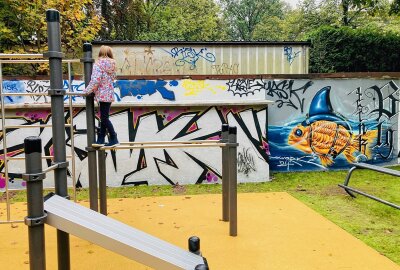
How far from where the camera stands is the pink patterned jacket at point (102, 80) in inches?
174

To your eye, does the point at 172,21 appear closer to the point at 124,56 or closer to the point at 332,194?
the point at 124,56

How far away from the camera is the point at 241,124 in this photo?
26.4 ft

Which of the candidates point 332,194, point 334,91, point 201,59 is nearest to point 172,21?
point 201,59

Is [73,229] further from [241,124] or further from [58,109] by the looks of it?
[241,124]

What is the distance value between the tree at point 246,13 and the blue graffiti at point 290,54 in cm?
3777

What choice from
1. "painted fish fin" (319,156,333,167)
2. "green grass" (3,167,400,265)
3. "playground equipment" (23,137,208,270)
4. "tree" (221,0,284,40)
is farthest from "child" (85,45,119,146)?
"tree" (221,0,284,40)

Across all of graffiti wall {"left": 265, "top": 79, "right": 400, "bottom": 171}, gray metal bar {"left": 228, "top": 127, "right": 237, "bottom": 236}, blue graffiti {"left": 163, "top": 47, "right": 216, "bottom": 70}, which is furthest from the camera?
blue graffiti {"left": 163, "top": 47, "right": 216, "bottom": 70}

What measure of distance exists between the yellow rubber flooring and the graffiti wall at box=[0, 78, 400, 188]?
1.64 meters

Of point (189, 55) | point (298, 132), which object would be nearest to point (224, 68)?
point (189, 55)

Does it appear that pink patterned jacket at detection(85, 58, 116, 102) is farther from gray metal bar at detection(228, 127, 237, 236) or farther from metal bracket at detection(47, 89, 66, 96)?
gray metal bar at detection(228, 127, 237, 236)

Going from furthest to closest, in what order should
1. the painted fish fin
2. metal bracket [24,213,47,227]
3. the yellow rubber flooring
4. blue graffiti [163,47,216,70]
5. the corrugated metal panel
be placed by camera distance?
1. blue graffiti [163,47,216,70]
2. the corrugated metal panel
3. the painted fish fin
4. the yellow rubber flooring
5. metal bracket [24,213,47,227]

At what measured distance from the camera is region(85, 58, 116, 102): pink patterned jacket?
14.5 ft

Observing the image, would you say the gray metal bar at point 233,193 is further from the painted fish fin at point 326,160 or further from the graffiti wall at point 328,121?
the painted fish fin at point 326,160

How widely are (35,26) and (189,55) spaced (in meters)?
4.42
